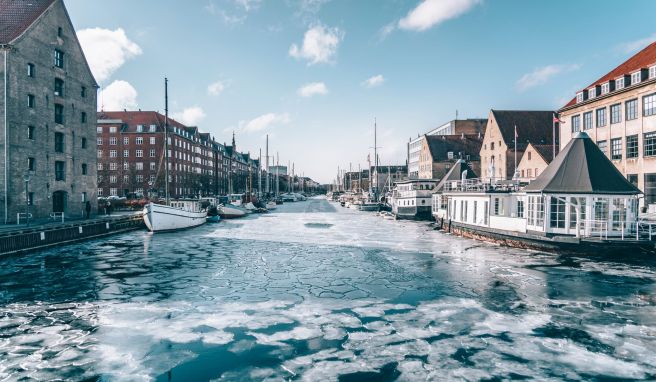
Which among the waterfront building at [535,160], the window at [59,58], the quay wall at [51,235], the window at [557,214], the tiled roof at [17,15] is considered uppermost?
the tiled roof at [17,15]

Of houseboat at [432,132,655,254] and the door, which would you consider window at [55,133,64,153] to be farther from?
houseboat at [432,132,655,254]

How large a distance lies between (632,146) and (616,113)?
3.96 meters

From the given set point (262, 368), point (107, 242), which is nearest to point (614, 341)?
point (262, 368)

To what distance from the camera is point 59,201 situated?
4275 centimetres

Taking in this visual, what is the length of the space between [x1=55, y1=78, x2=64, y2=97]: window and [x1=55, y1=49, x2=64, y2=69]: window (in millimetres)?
1496

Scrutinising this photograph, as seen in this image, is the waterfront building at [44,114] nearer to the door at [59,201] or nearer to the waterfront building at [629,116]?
the door at [59,201]

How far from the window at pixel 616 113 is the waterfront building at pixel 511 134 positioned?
21.9m

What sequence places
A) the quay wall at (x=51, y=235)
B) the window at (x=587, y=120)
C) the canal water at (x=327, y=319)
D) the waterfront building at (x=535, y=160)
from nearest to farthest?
the canal water at (x=327, y=319), the quay wall at (x=51, y=235), the window at (x=587, y=120), the waterfront building at (x=535, y=160)

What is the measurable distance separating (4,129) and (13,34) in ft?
30.2

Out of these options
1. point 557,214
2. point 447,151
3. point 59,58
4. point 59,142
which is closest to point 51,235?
point 59,142

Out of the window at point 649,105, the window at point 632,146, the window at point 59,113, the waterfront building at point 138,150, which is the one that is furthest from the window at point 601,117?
the waterfront building at point 138,150

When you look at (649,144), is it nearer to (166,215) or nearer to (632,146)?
(632,146)

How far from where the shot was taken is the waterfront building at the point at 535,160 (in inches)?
1935

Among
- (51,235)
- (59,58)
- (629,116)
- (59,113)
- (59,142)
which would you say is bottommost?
(51,235)
